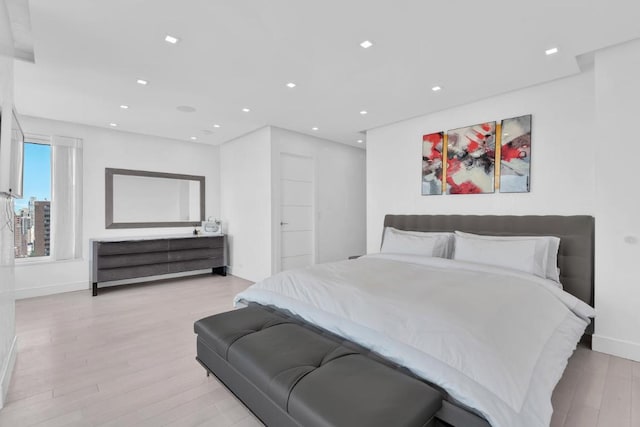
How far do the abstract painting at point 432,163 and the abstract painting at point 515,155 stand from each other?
Answer: 722mm

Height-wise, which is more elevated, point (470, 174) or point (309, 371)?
point (470, 174)

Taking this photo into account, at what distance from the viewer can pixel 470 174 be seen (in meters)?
3.68

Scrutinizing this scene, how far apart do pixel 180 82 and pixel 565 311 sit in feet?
13.0

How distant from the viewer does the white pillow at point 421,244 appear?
3.43m

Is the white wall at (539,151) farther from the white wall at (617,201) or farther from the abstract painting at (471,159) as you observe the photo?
the white wall at (617,201)

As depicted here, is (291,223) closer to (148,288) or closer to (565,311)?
(148,288)

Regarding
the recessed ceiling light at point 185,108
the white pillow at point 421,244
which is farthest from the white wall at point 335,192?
the white pillow at point 421,244

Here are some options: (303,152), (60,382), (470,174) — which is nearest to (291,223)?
(303,152)

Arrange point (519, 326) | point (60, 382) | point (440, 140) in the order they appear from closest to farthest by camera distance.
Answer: point (519, 326), point (60, 382), point (440, 140)

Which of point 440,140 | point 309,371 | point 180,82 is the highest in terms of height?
point 180,82

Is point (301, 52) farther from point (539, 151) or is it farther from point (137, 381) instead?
point (137, 381)

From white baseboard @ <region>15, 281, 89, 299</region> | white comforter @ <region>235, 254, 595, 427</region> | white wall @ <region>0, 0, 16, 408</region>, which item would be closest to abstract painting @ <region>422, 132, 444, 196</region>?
white comforter @ <region>235, 254, 595, 427</region>

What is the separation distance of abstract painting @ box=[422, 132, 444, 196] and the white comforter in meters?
1.51

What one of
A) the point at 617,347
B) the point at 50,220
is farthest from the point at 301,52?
the point at 50,220
